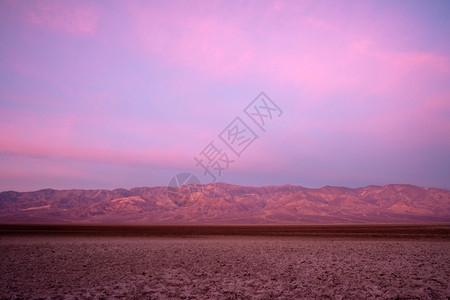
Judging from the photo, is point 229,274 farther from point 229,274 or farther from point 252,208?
point 252,208

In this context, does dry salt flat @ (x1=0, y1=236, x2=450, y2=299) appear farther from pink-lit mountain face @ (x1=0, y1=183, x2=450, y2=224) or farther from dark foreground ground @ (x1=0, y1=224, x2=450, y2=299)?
pink-lit mountain face @ (x1=0, y1=183, x2=450, y2=224)

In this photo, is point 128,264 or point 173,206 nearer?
point 128,264

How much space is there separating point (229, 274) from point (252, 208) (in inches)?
4923

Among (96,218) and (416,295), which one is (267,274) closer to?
(416,295)

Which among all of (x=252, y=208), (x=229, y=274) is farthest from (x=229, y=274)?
(x=252, y=208)

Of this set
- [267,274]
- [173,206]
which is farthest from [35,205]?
[267,274]

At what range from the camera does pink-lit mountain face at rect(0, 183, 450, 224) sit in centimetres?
10788

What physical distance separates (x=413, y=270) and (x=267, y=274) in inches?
255

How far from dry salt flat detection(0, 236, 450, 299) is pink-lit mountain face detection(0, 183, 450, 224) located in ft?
274

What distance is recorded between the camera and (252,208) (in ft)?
443

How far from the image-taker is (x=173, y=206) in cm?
13750

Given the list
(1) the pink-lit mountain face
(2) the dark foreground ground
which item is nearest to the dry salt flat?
(2) the dark foreground ground

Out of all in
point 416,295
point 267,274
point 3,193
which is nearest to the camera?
point 416,295

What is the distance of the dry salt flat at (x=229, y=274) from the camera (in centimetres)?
1002
